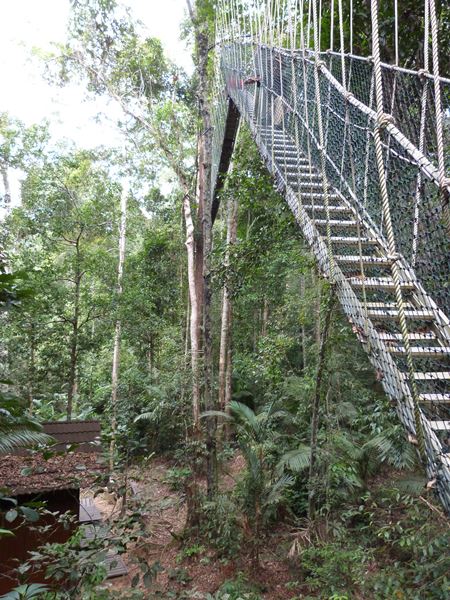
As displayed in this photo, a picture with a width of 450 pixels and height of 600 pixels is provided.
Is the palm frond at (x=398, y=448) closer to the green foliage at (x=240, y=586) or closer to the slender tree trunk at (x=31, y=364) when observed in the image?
the green foliage at (x=240, y=586)

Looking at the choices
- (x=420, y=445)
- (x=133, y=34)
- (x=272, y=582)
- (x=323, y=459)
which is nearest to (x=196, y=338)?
(x=323, y=459)

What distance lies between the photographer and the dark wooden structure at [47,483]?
355 centimetres

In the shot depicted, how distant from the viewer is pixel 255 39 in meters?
4.82

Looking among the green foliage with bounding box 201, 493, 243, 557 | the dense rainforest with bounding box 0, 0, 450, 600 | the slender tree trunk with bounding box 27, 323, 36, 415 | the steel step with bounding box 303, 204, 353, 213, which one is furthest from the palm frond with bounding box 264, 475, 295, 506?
the slender tree trunk with bounding box 27, 323, 36, 415

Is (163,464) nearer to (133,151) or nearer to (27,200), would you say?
(27,200)

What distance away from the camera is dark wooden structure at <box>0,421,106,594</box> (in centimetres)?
355

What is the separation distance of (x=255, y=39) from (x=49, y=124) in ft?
26.3

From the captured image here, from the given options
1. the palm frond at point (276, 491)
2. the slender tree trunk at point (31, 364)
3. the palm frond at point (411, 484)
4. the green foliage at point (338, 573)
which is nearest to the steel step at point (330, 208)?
the green foliage at point (338, 573)

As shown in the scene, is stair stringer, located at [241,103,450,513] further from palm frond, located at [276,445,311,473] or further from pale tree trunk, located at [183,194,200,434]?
palm frond, located at [276,445,311,473]

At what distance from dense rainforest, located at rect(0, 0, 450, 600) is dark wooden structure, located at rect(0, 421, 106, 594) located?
→ 0.81 feet

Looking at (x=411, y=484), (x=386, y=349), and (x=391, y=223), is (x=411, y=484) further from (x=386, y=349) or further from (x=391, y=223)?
(x=391, y=223)

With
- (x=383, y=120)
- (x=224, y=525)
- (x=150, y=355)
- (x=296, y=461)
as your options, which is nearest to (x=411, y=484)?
(x=296, y=461)

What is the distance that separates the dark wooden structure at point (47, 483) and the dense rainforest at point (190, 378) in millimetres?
246

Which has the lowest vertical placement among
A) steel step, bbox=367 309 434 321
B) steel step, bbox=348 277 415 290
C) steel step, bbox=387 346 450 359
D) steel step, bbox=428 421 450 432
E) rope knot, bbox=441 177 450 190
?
steel step, bbox=428 421 450 432
